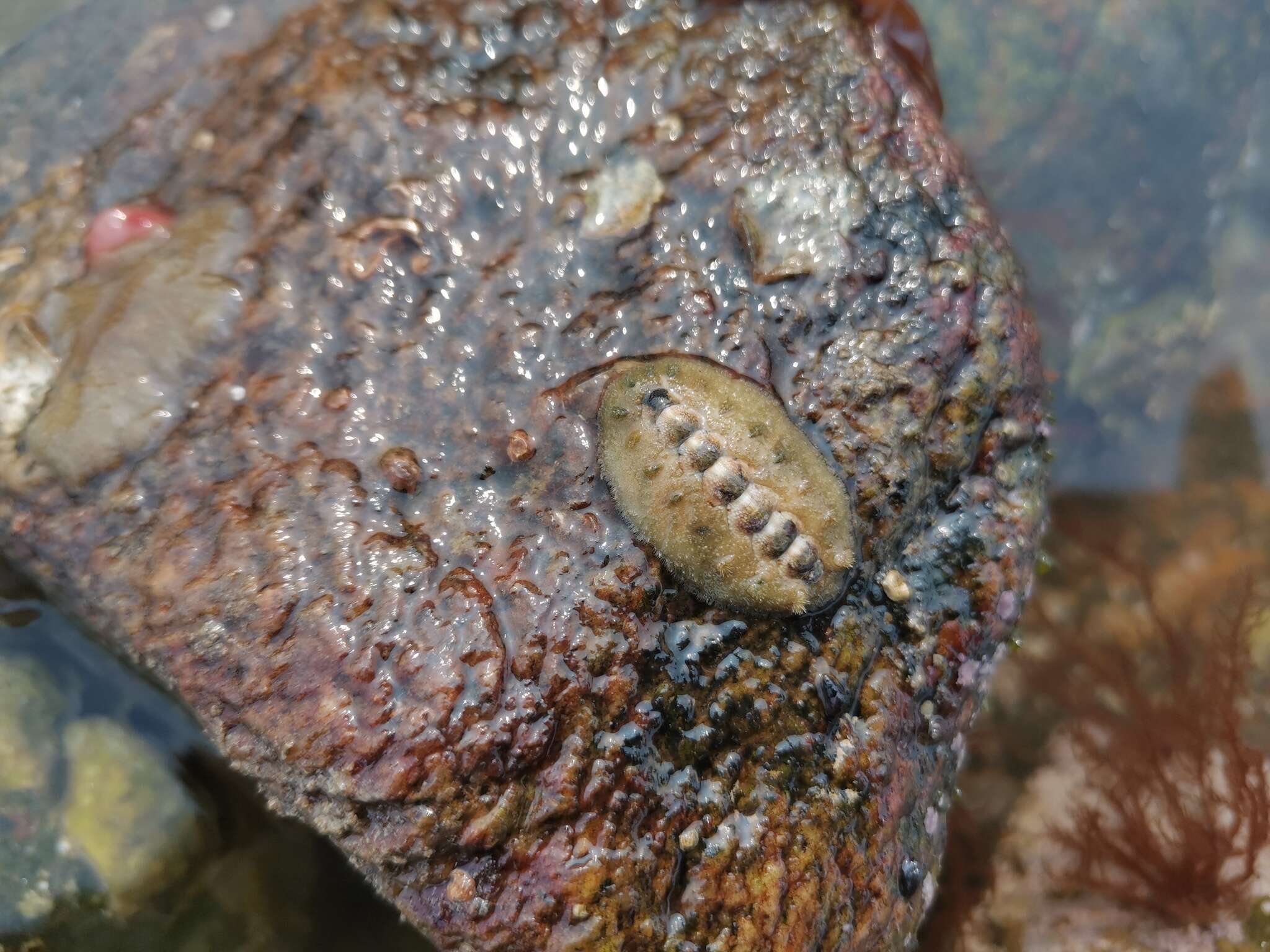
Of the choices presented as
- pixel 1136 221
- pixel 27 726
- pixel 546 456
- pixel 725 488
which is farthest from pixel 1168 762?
pixel 27 726

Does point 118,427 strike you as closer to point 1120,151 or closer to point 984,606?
point 984,606

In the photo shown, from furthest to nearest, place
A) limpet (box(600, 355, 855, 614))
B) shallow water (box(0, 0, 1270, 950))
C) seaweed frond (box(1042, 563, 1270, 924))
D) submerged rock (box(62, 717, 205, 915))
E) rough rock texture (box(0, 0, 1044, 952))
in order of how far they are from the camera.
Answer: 1. shallow water (box(0, 0, 1270, 950))
2. seaweed frond (box(1042, 563, 1270, 924))
3. submerged rock (box(62, 717, 205, 915))
4. limpet (box(600, 355, 855, 614))
5. rough rock texture (box(0, 0, 1044, 952))

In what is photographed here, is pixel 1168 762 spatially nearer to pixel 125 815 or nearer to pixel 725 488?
pixel 725 488

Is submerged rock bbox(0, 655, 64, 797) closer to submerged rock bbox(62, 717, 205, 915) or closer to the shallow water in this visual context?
submerged rock bbox(62, 717, 205, 915)

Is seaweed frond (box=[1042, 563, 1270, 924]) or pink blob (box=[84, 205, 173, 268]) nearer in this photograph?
pink blob (box=[84, 205, 173, 268])

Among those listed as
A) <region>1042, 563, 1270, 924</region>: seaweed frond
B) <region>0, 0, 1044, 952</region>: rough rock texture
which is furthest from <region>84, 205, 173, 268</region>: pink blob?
<region>1042, 563, 1270, 924</region>: seaweed frond

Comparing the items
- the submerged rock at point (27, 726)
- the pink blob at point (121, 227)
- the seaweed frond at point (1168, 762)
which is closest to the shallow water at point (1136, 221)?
the seaweed frond at point (1168, 762)

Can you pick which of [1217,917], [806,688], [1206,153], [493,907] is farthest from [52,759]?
[1206,153]
